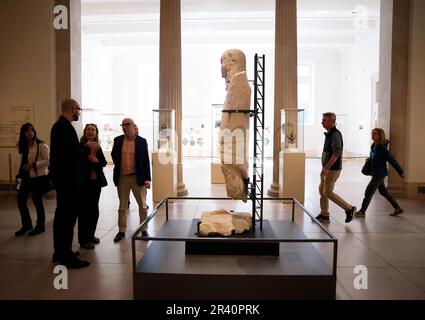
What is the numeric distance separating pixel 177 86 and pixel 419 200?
6.57m

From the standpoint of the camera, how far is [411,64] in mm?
9492

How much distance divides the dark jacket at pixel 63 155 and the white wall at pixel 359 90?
17099 mm

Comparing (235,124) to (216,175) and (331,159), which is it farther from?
(216,175)

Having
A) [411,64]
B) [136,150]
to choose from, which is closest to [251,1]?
[411,64]

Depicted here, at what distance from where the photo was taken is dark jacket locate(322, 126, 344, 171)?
6582 mm

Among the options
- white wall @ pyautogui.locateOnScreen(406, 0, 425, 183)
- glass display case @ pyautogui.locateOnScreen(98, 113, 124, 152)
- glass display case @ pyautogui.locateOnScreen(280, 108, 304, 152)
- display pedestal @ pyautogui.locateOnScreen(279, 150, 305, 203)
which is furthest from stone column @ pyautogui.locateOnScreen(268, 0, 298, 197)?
glass display case @ pyautogui.locateOnScreen(98, 113, 124, 152)

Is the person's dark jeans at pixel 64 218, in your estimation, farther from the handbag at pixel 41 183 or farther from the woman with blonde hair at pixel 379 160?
the woman with blonde hair at pixel 379 160

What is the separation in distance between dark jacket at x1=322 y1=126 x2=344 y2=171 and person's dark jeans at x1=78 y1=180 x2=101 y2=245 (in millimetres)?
3955

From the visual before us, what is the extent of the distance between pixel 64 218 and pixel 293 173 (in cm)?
565

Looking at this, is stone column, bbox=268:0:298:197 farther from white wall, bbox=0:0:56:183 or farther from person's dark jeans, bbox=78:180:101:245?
white wall, bbox=0:0:56:183

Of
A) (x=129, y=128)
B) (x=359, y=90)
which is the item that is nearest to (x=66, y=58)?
(x=129, y=128)

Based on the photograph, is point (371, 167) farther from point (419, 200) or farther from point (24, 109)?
point (24, 109)

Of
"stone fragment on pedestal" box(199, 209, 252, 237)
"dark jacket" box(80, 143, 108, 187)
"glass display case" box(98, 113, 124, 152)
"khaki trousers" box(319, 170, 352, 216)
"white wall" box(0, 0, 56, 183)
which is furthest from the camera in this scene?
"glass display case" box(98, 113, 124, 152)

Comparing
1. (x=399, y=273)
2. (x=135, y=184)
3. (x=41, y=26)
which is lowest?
(x=399, y=273)
